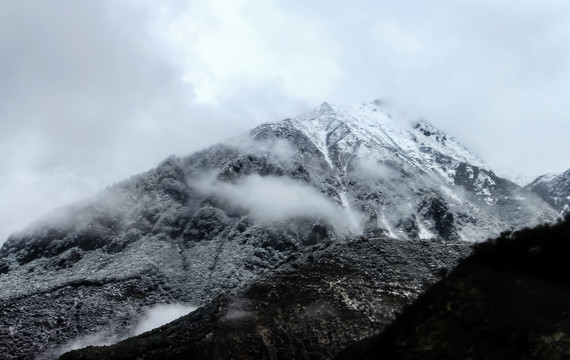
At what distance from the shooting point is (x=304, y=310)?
261 feet

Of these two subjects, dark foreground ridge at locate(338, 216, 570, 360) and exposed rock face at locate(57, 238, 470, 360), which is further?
exposed rock face at locate(57, 238, 470, 360)

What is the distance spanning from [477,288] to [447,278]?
4729 millimetres

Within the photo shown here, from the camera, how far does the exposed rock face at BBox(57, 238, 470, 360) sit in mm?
72625

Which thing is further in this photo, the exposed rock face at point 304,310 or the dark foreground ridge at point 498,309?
the exposed rock face at point 304,310

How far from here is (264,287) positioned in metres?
84.4

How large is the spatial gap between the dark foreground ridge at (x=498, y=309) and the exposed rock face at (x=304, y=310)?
27850 millimetres

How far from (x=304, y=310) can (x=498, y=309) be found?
43.6 metres

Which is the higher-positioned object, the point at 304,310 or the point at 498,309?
the point at 304,310

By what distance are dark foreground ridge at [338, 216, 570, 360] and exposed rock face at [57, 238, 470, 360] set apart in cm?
2785

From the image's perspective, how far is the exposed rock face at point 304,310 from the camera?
238ft

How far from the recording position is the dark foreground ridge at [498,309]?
109ft

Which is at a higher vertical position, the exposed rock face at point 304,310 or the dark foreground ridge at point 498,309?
the exposed rock face at point 304,310

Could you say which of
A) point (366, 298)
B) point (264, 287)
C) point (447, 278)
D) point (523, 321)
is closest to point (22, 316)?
point (264, 287)

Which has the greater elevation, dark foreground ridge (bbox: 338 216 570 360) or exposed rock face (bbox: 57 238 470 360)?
exposed rock face (bbox: 57 238 470 360)
